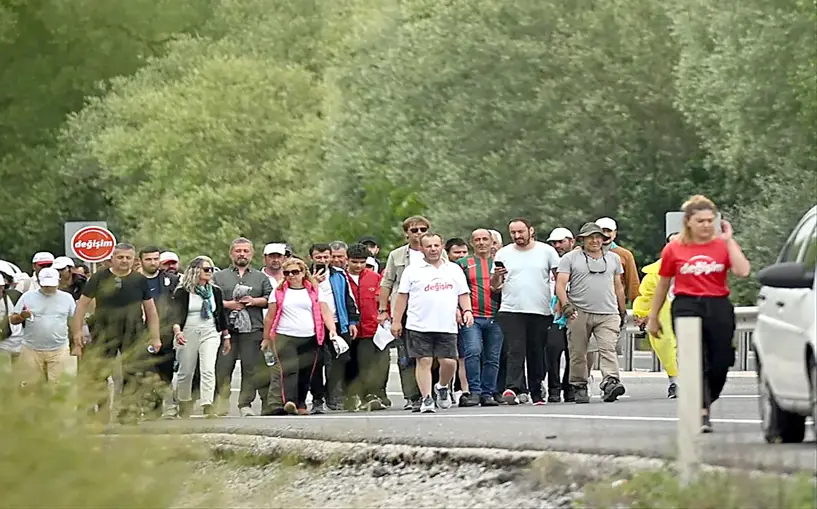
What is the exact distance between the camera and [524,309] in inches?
744

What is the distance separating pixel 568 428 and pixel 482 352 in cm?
583

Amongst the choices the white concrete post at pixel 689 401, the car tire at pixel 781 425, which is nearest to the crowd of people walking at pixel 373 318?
the car tire at pixel 781 425

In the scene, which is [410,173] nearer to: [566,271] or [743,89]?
[743,89]

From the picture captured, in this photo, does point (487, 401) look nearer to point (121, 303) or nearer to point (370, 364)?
point (370, 364)

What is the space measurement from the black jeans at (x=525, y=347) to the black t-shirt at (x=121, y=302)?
10.7 ft

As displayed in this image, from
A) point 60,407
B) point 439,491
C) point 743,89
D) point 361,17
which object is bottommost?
point 439,491

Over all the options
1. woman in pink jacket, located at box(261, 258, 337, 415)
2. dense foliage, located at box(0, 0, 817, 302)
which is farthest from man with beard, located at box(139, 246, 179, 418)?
dense foliage, located at box(0, 0, 817, 302)

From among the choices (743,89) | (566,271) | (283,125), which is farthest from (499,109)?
(566,271)

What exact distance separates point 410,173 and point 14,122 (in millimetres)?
18157

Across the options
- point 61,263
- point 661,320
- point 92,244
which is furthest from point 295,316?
point 92,244

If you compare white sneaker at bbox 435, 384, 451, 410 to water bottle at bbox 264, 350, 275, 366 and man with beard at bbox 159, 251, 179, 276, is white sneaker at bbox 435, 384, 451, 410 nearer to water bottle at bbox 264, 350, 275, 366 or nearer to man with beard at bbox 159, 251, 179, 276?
water bottle at bbox 264, 350, 275, 366

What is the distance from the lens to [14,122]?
62.0 meters

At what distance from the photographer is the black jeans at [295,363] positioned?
19.2 metres

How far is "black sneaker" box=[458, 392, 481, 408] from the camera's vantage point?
63.5ft
